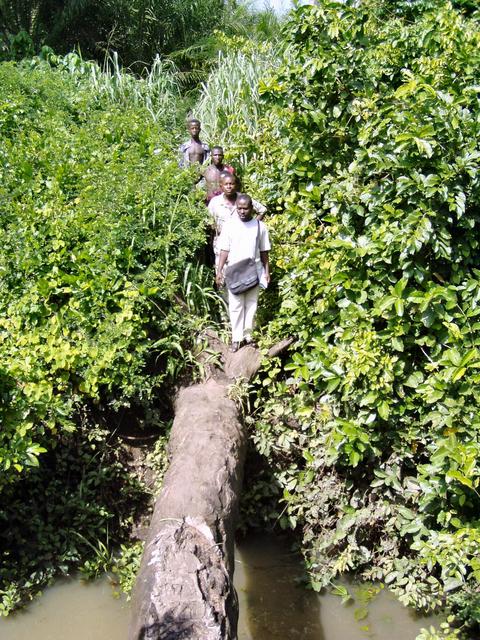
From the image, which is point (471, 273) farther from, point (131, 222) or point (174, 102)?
point (174, 102)

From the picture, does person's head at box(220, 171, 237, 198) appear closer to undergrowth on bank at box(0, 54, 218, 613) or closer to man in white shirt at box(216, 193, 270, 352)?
undergrowth on bank at box(0, 54, 218, 613)

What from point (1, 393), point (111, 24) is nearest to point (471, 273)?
point (1, 393)

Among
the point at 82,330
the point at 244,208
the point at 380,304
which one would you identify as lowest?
the point at 82,330

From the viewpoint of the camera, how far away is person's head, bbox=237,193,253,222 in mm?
5914

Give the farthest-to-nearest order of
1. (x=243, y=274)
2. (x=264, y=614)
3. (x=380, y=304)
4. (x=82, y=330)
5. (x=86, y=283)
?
1. (x=243, y=274)
2. (x=86, y=283)
3. (x=82, y=330)
4. (x=264, y=614)
5. (x=380, y=304)

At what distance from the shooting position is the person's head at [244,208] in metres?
5.91

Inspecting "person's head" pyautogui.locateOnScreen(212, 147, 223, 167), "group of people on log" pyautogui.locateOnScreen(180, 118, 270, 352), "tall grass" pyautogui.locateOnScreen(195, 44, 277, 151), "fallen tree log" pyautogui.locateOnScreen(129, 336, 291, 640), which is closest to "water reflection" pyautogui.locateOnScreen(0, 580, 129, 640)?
"fallen tree log" pyautogui.locateOnScreen(129, 336, 291, 640)

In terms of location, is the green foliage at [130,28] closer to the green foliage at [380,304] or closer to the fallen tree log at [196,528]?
the green foliage at [380,304]

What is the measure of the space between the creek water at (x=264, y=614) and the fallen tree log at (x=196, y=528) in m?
0.87

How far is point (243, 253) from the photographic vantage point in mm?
5996

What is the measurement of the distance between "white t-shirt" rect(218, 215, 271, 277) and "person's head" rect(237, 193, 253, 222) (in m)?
0.04

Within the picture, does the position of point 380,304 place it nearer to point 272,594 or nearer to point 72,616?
point 272,594

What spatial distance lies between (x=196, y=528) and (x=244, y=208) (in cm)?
268

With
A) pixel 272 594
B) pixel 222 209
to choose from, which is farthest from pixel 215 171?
pixel 272 594
